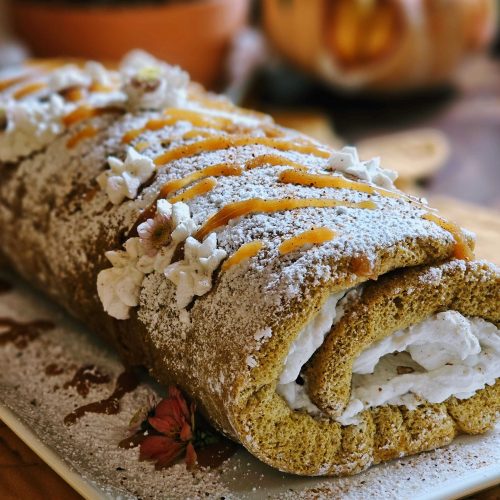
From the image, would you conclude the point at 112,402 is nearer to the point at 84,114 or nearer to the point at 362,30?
the point at 84,114

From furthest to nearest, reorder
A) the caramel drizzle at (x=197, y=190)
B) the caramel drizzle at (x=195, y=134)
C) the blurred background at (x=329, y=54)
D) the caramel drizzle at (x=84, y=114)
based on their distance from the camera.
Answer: the blurred background at (x=329, y=54) → the caramel drizzle at (x=84, y=114) → the caramel drizzle at (x=195, y=134) → the caramel drizzle at (x=197, y=190)

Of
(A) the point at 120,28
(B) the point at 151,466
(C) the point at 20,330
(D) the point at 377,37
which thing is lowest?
(C) the point at 20,330


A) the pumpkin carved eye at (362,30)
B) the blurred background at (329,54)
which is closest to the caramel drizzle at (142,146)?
the blurred background at (329,54)

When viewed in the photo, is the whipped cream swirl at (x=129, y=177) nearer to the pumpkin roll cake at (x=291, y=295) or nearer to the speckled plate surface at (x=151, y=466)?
the pumpkin roll cake at (x=291, y=295)

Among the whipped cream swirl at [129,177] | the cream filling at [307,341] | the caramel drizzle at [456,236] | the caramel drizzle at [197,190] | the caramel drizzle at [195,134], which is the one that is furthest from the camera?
the caramel drizzle at [195,134]

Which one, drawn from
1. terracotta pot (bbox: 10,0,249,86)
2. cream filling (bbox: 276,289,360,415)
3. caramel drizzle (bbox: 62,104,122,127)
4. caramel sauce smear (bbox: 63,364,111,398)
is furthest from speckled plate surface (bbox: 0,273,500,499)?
terracotta pot (bbox: 10,0,249,86)

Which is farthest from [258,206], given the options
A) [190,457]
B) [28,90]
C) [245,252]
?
[28,90]
